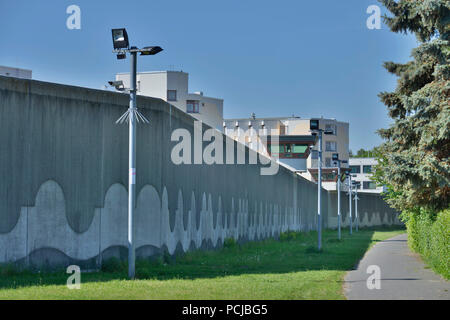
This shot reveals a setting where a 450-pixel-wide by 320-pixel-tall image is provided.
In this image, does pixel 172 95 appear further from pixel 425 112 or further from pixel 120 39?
pixel 120 39

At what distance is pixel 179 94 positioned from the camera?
3802 inches

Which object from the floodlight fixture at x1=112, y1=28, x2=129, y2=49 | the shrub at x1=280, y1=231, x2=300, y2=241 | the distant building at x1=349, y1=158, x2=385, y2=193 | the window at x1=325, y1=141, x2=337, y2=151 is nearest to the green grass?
the floodlight fixture at x1=112, y1=28, x2=129, y2=49

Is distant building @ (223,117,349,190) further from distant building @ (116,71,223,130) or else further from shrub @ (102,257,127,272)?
shrub @ (102,257,127,272)

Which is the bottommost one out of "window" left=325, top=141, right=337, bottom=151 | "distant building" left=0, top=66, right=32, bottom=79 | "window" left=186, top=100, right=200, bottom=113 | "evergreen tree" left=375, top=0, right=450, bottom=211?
"evergreen tree" left=375, top=0, right=450, bottom=211

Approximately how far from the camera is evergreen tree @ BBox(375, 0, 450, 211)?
20.3 meters

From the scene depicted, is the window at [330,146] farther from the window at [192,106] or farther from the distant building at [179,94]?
the window at [192,106]

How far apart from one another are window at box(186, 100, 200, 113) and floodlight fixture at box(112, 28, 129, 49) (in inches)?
3220

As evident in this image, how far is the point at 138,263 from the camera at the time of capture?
20844 millimetres

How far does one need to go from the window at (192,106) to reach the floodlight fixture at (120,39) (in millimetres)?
81794

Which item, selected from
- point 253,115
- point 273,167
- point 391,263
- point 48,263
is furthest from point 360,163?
point 48,263

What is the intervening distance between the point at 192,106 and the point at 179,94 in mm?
3581

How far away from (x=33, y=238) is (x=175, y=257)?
6.86 meters

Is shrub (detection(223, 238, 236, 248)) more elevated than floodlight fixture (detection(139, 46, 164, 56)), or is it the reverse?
floodlight fixture (detection(139, 46, 164, 56))
